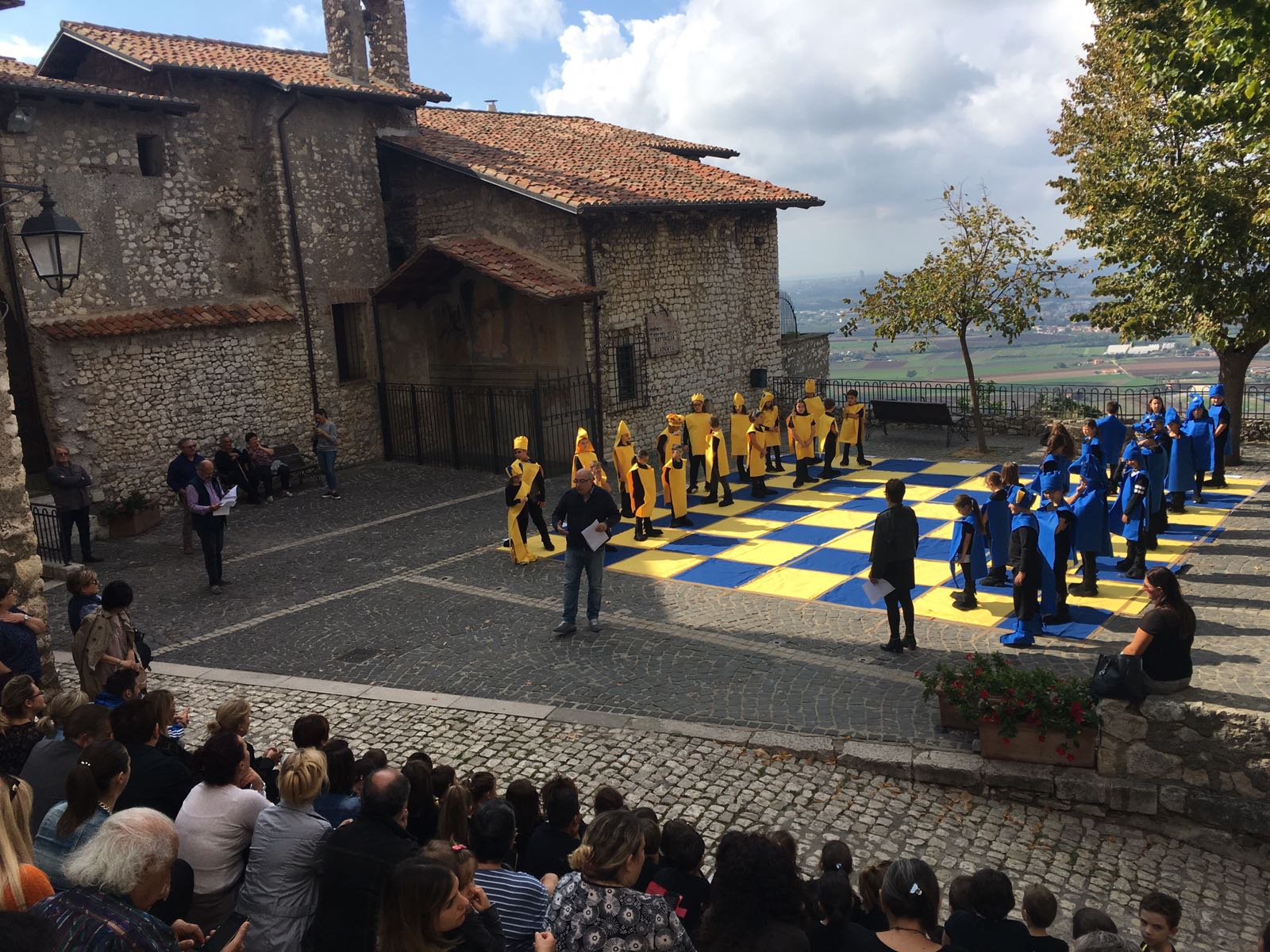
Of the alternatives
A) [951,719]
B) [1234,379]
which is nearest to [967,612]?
[951,719]

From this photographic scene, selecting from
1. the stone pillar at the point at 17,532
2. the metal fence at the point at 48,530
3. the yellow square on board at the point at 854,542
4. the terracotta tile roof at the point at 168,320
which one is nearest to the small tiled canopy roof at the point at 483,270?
the terracotta tile roof at the point at 168,320

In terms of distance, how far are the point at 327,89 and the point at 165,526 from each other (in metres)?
8.49

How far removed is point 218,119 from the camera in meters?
17.9

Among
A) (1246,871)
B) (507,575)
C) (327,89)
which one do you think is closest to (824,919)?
(1246,871)

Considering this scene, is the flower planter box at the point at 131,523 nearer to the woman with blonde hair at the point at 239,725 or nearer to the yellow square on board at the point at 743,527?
the yellow square on board at the point at 743,527

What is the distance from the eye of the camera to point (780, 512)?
15547mm

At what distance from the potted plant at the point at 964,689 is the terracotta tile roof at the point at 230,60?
1568cm

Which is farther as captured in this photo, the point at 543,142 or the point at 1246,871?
the point at 543,142

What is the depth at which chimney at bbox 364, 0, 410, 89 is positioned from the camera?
20531mm

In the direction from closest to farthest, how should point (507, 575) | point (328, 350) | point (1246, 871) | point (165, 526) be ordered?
1. point (1246, 871)
2. point (507, 575)
3. point (165, 526)
4. point (328, 350)

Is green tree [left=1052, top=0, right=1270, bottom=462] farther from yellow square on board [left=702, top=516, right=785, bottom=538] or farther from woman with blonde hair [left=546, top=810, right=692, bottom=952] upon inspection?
woman with blonde hair [left=546, top=810, right=692, bottom=952]

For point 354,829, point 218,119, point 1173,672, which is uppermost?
point 218,119

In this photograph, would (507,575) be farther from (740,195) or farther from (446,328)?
(740,195)

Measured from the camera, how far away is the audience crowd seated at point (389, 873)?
10.8 feet
